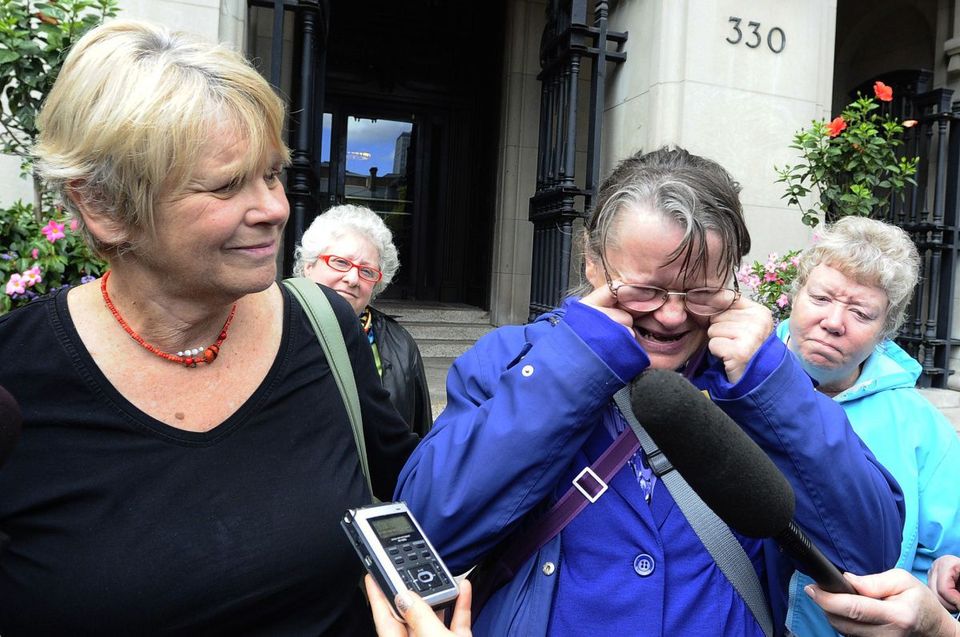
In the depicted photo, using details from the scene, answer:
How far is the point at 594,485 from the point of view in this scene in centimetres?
136

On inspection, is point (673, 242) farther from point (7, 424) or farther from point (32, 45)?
point (32, 45)

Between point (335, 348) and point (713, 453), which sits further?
point (335, 348)

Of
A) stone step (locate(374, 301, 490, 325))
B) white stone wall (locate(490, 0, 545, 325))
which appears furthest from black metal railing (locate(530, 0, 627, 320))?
stone step (locate(374, 301, 490, 325))

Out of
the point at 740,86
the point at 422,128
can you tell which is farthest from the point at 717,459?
the point at 422,128

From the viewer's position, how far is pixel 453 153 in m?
9.56

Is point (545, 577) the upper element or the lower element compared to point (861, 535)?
lower

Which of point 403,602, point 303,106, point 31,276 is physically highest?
point 303,106

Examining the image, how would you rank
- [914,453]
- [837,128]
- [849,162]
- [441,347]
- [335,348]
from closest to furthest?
[335,348], [914,453], [837,128], [849,162], [441,347]

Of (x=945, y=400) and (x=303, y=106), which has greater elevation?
(x=303, y=106)

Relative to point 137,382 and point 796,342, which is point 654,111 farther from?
point 137,382

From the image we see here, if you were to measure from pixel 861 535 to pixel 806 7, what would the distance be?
587 cm

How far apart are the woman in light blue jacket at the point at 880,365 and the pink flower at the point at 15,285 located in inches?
131

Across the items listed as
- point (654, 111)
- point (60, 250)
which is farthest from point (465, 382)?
point (654, 111)

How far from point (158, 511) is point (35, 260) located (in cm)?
270
